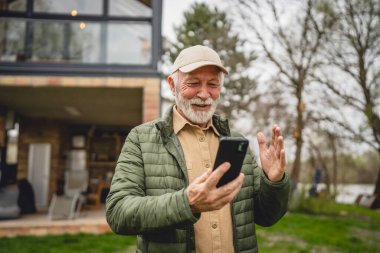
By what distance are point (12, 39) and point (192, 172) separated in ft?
24.4

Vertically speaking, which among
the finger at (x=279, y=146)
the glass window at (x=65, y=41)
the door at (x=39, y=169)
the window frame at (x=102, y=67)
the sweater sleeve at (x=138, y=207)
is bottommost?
the door at (x=39, y=169)

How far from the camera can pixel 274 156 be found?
4.76 feet

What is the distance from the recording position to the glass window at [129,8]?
7296mm

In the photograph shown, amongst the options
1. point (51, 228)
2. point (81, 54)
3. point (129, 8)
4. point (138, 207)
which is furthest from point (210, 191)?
point (129, 8)

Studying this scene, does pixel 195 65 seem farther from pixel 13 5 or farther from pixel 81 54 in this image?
pixel 13 5

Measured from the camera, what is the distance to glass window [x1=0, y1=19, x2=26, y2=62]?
7.33 meters

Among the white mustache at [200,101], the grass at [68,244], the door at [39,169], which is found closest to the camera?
the white mustache at [200,101]

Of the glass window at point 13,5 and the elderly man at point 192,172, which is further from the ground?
the glass window at point 13,5

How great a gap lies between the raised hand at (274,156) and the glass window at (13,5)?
7.90 m

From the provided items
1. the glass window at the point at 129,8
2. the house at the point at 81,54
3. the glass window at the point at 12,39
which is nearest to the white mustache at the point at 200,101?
the house at the point at 81,54

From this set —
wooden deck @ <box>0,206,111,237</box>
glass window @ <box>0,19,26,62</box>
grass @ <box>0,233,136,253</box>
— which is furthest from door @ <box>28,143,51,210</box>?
grass @ <box>0,233,136,253</box>

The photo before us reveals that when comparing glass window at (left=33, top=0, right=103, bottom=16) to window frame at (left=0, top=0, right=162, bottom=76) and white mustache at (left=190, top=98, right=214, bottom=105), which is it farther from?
white mustache at (left=190, top=98, right=214, bottom=105)

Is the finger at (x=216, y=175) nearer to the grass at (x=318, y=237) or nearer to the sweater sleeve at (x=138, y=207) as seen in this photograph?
the sweater sleeve at (x=138, y=207)

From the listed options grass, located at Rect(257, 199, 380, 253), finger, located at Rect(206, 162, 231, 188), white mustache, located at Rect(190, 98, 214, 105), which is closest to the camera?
finger, located at Rect(206, 162, 231, 188)
